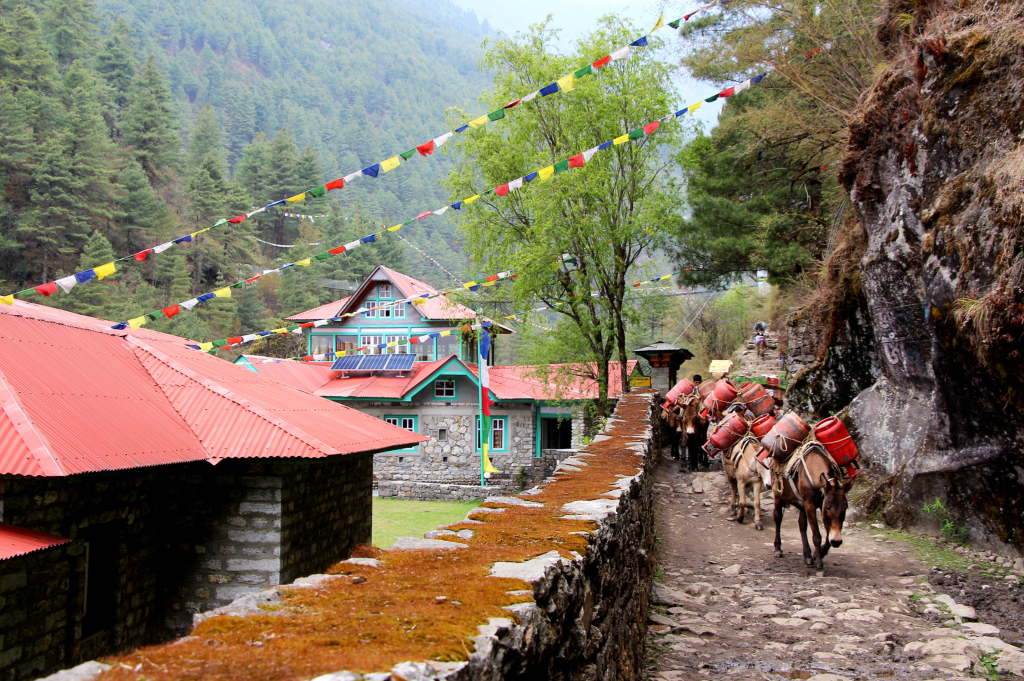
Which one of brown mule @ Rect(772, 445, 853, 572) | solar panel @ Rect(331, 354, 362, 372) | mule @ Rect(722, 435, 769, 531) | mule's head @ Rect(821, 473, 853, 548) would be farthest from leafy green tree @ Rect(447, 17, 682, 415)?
solar panel @ Rect(331, 354, 362, 372)

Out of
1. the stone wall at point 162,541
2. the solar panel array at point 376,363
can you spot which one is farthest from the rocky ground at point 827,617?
the solar panel array at point 376,363

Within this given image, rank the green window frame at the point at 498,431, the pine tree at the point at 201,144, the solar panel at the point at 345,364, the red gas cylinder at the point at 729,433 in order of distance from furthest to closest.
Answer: the pine tree at the point at 201,144, the solar panel at the point at 345,364, the green window frame at the point at 498,431, the red gas cylinder at the point at 729,433

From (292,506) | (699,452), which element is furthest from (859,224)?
(292,506)

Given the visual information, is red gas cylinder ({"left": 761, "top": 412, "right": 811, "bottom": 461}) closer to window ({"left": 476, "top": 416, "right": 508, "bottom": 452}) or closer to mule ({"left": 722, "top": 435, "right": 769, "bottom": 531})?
mule ({"left": 722, "top": 435, "right": 769, "bottom": 531})

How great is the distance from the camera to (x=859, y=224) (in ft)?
43.5

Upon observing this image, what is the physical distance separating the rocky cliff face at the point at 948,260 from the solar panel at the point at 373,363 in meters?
24.1

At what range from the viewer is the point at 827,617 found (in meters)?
6.80

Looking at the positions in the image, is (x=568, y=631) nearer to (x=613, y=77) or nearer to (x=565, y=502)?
(x=565, y=502)

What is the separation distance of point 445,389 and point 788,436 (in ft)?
74.0

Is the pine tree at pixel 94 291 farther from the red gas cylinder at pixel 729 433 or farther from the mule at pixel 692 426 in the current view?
the red gas cylinder at pixel 729 433

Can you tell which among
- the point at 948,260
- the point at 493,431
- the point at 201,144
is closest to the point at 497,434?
the point at 493,431

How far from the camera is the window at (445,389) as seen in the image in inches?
1205

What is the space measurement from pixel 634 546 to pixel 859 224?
9792 mm

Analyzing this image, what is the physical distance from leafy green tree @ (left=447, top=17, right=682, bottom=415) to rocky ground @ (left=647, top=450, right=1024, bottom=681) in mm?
10173
